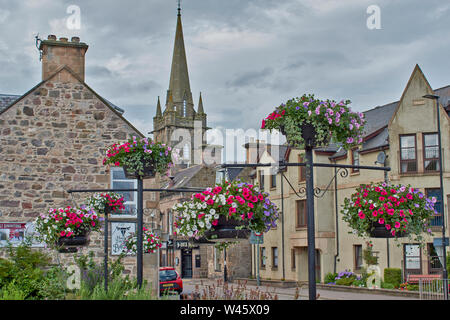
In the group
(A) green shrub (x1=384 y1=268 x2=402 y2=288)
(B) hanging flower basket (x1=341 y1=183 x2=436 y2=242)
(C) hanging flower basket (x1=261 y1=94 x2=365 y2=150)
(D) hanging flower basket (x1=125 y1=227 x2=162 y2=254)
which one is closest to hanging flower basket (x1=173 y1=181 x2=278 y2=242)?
(C) hanging flower basket (x1=261 y1=94 x2=365 y2=150)

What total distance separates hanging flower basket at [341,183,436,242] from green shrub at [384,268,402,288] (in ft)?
76.8

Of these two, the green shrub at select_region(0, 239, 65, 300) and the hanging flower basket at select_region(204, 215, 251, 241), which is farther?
the green shrub at select_region(0, 239, 65, 300)

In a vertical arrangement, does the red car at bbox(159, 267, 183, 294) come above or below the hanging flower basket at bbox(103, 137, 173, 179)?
below

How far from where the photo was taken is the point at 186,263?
183ft

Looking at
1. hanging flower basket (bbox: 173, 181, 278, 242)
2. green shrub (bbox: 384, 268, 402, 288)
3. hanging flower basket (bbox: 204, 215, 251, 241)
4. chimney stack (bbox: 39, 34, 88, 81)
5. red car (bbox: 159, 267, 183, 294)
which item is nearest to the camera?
hanging flower basket (bbox: 173, 181, 278, 242)

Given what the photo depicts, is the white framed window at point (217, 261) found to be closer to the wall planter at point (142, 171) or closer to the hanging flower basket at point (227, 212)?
the wall planter at point (142, 171)

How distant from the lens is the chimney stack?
1945 cm

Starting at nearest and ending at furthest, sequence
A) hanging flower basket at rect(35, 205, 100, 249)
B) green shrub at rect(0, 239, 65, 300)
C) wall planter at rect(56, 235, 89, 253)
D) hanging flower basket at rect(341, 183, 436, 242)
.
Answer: hanging flower basket at rect(341, 183, 436, 242), green shrub at rect(0, 239, 65, 300), hanging flower basket at rect(35, 205, 100, 249), wall planter at rect(56, 235, 89, 253)

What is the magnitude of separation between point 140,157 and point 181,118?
96.5 m

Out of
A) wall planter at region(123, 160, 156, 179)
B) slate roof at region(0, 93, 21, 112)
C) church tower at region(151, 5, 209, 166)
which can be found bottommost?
wall planter at region(123, 160, 156, 179)

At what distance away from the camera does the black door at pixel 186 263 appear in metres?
55.2

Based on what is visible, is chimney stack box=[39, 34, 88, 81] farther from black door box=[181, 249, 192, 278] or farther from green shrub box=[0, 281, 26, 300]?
black door box=[181, 249, 192, 278]
